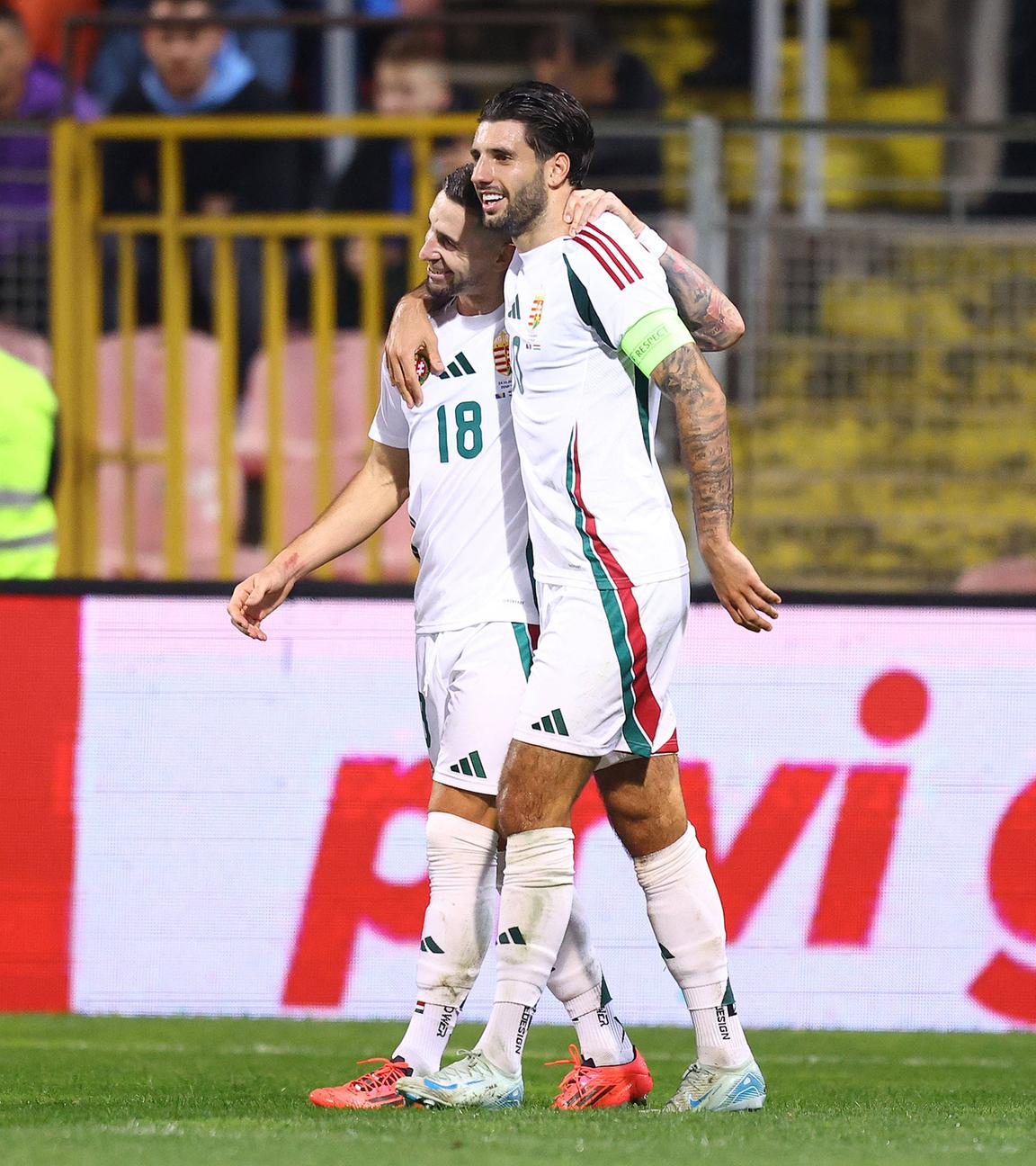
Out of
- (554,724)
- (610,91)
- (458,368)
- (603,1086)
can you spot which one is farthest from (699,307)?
(610,91)

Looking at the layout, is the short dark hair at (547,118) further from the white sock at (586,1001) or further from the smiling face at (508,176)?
the white sock at (586,1001)

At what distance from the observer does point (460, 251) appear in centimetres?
467

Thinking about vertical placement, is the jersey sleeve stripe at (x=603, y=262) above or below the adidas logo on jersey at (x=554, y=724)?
above

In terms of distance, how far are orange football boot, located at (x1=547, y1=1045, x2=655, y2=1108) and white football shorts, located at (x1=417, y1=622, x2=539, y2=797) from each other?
63 centimetres

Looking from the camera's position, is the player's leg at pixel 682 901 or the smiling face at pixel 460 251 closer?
the player's leg at pixel 682 901

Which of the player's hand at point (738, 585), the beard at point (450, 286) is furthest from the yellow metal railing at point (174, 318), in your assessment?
the player's hand at point (738, 585)

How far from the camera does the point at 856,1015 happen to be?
6184 millimetres

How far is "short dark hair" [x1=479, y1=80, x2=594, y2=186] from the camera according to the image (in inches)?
172

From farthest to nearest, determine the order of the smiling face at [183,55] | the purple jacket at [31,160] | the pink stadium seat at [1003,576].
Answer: the smiling face at [183,55]
the purple jacket at [31,160]
the pink stadium seat at [1003,576]

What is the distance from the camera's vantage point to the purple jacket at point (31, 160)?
852cm

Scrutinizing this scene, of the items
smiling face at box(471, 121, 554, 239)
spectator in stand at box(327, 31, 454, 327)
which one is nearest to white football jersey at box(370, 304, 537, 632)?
smiling face at box(471, 121, 554, 239)

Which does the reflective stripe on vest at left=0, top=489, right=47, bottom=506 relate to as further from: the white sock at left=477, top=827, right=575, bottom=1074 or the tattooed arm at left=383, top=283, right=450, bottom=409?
the white sock at left=477, top=827, right=575, bottom=1074

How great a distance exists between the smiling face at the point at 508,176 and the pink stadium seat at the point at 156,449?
4.12 meters

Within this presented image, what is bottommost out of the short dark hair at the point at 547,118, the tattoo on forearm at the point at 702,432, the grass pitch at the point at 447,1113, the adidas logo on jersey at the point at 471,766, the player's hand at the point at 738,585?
the grass pitch at the point at 447,1113
